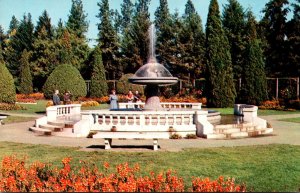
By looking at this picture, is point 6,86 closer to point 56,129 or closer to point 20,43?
point 56,129

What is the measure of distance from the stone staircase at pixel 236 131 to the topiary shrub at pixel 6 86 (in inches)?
780

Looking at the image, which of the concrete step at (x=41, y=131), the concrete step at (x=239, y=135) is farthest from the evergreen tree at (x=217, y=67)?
the concrete step at (x=41, y=131)

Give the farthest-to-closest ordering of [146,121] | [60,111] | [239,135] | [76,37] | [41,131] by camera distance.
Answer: [76,37] → [60,111] → [41,131] → [146,121] → [239,135]

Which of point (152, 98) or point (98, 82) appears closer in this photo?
point (152, 98)

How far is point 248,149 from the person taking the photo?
1222 cm

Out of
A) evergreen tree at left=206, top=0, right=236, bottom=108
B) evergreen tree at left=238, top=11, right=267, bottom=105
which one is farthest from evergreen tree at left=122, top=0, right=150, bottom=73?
evergreen tree at left=238, top=11, right=267, bottom=105

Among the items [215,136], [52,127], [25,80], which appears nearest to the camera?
[215,136]

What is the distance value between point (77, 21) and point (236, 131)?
53147 millimetres

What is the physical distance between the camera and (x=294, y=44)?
4441cm

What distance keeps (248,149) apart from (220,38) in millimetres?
24386

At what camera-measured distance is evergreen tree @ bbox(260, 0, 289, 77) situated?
46.6m

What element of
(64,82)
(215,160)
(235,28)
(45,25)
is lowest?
(215,160)

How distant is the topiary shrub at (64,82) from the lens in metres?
33.8

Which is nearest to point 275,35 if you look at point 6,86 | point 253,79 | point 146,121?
point 253,79
